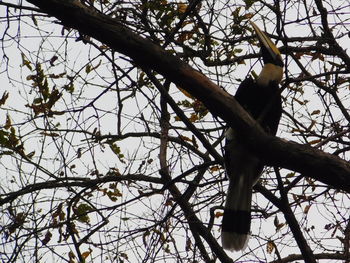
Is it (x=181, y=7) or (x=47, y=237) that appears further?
(x=181, y=7)

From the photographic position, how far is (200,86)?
7.78 ft

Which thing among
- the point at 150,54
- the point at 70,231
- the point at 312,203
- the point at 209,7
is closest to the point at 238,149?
the point at 312,203

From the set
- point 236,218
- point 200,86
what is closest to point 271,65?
point 236,218

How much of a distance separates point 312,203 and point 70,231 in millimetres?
1742

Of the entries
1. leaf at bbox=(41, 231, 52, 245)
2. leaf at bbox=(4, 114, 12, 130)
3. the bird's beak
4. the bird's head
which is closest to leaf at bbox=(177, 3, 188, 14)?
the bird's beak

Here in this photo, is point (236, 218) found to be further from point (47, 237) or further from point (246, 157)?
point (47, 237)

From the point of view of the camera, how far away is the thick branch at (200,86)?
2.30m

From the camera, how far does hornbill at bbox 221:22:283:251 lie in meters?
3.51

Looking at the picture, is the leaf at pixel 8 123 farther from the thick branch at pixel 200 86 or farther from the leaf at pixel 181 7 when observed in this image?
the thick branch at pixel 200 86

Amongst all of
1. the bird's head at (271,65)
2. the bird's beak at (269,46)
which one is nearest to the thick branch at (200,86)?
the bird's beak at (269,46)

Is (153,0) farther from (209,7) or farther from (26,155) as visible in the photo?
(26,155)

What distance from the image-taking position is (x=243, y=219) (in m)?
3.53

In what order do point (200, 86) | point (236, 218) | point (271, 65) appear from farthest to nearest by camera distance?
1. point (271, 65)
2. point (236, 218)
3. point (200, 86)

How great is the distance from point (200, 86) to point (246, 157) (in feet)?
4.89
